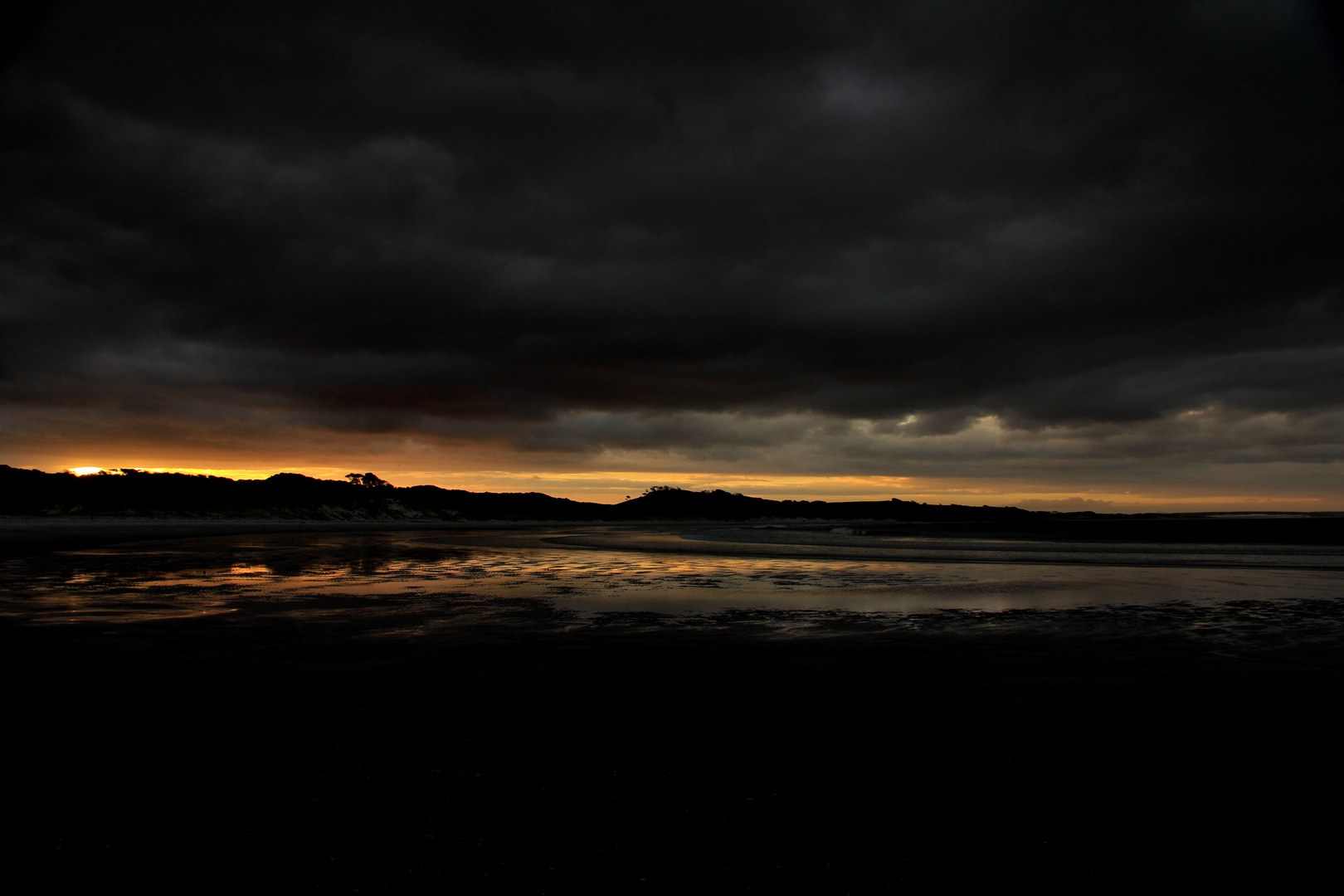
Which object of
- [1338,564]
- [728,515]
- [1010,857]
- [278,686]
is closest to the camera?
[1010,857]

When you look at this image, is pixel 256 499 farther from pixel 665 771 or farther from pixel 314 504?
pixel 665 771

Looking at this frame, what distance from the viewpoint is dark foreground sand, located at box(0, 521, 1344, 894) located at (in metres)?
3.93

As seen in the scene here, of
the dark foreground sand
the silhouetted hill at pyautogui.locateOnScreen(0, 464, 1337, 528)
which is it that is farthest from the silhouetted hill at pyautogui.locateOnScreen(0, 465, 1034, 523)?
the dark foreground sand

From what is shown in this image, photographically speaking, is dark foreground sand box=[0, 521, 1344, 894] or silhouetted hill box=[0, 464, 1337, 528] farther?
silhouetted hill box=[0, 464, 1337, 528]

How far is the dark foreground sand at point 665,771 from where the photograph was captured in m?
3.93

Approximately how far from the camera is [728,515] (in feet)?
595

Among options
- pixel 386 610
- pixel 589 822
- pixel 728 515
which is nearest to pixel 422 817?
pixel 589 822

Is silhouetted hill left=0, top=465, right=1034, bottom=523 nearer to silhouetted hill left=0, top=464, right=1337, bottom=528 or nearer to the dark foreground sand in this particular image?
silhouetted hill left=0, top=464, right=1337, bottom=528

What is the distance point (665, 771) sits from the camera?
528 centimetres

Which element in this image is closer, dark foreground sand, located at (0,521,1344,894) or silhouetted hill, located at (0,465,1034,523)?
dark foreground sand, located at (0,521,1344,894)

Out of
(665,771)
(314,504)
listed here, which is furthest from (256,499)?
(665,771)

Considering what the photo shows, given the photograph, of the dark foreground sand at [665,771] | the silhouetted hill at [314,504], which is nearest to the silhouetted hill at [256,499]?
the silhouetted hill at [314,504]

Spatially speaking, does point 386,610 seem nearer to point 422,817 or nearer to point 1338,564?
point 422,817

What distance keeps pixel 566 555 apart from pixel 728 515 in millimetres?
152782
